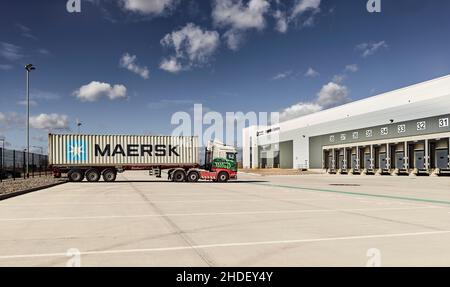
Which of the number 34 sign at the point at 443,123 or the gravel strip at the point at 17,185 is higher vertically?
the number 34 sign at the point at 443,123

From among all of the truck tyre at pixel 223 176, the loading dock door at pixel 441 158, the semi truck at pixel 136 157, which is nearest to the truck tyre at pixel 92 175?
the semi truck at pixel 136 157

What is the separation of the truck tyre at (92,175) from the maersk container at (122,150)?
63 centimetres

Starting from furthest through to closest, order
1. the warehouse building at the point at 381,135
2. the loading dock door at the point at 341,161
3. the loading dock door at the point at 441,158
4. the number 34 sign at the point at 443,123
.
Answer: the loading dock door at the point at 341,161 < the warehouse building at the point at 381,135 < the loading dock door at the point at 441,158 < the number 34 sign at the point at 443,123

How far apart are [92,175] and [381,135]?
35.8 metres

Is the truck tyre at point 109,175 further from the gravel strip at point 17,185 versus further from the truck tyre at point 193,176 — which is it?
the truck tyre at point 193,176

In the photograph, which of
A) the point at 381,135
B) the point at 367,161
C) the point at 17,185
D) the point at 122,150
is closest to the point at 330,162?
the point at 367,161

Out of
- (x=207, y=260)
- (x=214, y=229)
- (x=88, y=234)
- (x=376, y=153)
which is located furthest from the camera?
(x=376, y=153)

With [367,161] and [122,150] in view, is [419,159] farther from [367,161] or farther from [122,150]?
[122,150]

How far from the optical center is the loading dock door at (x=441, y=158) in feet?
137

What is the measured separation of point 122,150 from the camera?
3306 cm
